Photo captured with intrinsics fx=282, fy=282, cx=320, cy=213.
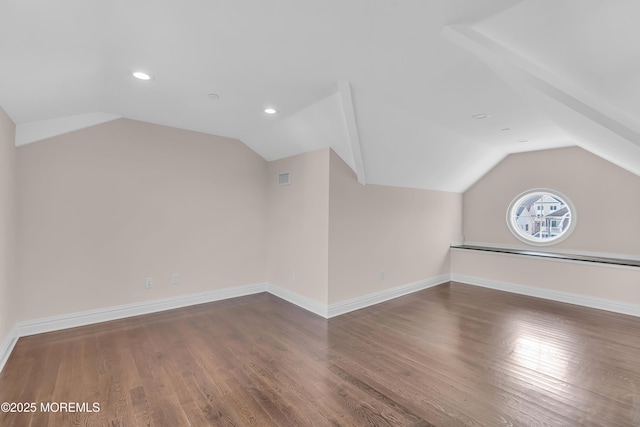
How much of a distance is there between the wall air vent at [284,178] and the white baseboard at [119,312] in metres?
1.72

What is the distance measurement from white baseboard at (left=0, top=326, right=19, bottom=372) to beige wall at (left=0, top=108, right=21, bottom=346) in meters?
0.05

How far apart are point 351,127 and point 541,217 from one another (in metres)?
4.18

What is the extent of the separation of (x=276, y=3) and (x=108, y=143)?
2929mm

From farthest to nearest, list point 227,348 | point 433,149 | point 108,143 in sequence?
point 433,149
point 108,143
point 227,348

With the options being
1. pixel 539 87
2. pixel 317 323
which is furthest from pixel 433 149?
pixel 317 323

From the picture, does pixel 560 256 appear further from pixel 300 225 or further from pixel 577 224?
pixel 300 225

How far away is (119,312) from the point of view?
132 inches

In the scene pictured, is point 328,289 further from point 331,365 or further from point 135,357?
point 135,357

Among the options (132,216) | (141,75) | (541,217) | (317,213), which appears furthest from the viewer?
(541,217)

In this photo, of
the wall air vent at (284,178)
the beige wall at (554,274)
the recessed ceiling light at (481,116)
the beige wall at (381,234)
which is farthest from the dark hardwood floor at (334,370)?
the recessed ceiling light at (481,116)

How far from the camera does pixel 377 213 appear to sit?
411 centimetres

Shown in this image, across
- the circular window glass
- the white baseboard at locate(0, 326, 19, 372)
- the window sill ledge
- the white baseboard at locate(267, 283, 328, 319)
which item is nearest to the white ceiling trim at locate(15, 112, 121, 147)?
the white baseboard at locate(0, 326, 19, 372)

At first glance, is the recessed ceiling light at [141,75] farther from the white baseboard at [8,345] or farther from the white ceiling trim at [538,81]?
the white baseboard at [8,345]

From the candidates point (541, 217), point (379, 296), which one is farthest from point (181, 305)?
point (541, 217)
